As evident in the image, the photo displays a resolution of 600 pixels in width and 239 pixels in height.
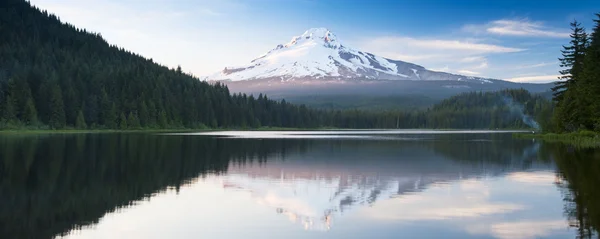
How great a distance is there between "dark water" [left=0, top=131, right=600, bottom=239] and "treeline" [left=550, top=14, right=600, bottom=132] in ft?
107

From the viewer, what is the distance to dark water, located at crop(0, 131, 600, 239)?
19.5 metres

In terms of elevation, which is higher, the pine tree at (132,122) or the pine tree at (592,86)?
the pine tree at (592,86)

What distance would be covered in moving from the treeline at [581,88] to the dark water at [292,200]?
107 ft

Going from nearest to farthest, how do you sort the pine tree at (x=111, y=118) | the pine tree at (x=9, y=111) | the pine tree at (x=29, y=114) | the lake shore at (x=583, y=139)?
the lake shore at (x=583, y=139), the pine tree at (x=9, y=111), the pine tree at (x=29, y=114), the pine tree at (x=111, y=118)

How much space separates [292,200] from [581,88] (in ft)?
205

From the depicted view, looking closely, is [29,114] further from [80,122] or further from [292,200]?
[292,200]

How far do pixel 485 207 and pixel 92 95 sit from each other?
157m

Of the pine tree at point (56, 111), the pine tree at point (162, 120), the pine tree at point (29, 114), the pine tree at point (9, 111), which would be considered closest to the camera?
the pine tree at point (9, 111)

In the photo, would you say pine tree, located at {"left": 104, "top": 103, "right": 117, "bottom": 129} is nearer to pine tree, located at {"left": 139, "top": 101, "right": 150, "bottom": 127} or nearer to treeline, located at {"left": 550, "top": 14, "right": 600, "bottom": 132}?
pine tree, located at {"left": 139, "top": 101, "right": 150, "bottom": 127}

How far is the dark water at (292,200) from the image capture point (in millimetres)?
19547

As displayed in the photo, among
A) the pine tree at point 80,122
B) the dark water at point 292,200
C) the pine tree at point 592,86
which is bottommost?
the dark water at point 292,200

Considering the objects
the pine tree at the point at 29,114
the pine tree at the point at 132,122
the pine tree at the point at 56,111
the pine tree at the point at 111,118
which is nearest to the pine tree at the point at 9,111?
the pine tree at the point at 29,114

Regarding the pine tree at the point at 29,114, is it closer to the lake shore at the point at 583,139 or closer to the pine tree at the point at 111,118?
the pine tree at the point at 111,118

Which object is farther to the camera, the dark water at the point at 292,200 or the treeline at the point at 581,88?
the treeline at the point at 581,88
